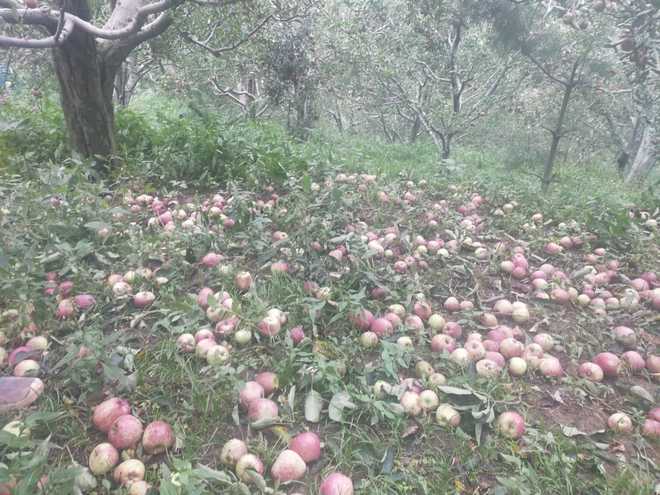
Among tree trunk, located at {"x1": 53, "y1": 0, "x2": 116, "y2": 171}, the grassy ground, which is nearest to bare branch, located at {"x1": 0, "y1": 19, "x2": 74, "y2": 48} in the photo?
the grassy ground

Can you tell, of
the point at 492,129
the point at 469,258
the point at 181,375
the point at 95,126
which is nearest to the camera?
the point at 181,375

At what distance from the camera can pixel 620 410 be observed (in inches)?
74.0

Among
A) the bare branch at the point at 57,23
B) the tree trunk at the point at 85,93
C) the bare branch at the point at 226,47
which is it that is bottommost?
the tree trunk at the point at 85,93

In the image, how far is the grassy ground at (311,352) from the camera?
153cm

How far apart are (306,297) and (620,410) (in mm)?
1487

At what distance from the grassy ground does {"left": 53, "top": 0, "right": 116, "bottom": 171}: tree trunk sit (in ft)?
3.22

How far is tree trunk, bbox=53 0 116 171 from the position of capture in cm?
367

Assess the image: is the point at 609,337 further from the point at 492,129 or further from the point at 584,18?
the point at 492,129

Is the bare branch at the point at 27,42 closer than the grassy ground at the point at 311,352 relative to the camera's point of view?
No

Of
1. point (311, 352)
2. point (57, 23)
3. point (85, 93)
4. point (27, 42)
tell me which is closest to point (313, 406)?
point (311, 352)

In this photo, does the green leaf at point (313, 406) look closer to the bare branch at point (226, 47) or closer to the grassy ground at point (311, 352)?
the grassy ground at point (311, 352)

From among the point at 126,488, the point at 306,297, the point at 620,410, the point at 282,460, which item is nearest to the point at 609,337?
the point at 620,410

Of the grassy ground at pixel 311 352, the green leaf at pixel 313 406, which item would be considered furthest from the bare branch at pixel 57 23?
the green leaf at pixel 313 406

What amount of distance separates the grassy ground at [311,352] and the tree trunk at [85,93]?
0.98 meters
